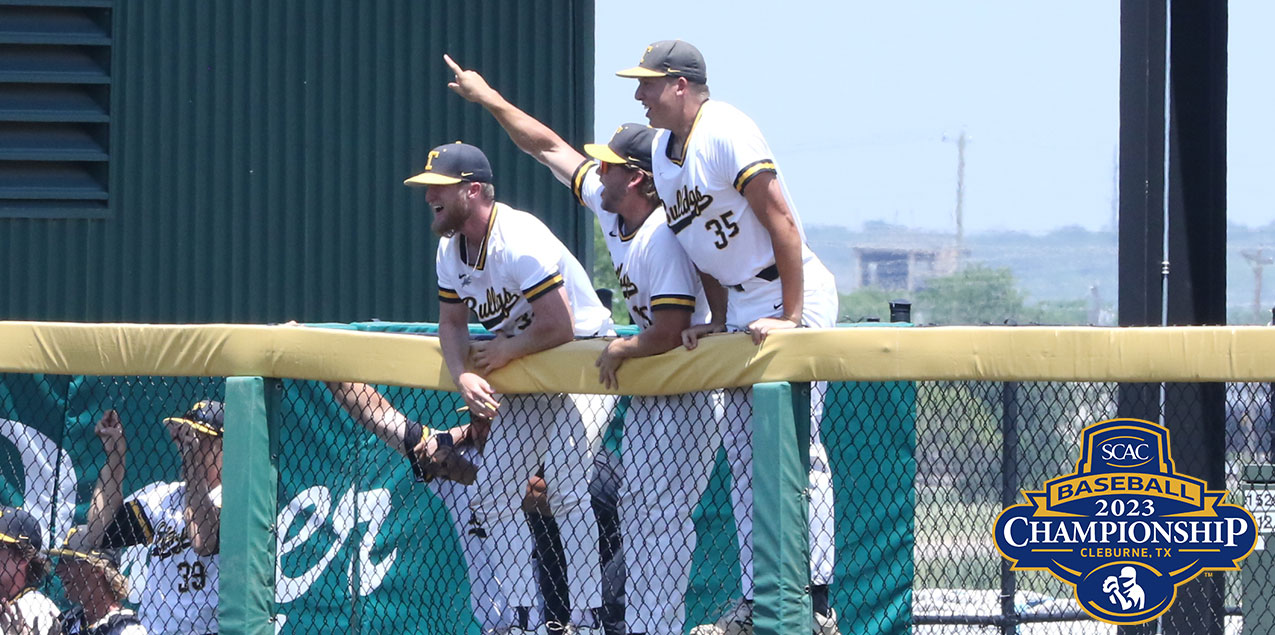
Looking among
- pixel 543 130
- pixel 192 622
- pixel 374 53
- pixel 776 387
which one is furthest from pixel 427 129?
pixel 776 387

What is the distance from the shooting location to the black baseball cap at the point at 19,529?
4.61 meters

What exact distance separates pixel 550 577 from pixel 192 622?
48.6 inches

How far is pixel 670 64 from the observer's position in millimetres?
4254

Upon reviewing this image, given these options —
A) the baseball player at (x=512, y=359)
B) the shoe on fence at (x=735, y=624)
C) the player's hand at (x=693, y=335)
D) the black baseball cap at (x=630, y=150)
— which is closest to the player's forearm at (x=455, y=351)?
the baseball player at (x=512, y=359)

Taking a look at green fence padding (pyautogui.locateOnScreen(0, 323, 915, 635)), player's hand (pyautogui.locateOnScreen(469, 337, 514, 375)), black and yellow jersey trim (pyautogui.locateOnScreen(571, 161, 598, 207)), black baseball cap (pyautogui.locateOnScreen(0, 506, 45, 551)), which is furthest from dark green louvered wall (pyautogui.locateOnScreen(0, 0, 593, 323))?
player's hand (pyautogui.locateOnScreen(469, 337, 514, 375))

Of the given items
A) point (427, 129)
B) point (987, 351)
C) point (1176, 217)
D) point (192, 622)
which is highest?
point (427, 129)

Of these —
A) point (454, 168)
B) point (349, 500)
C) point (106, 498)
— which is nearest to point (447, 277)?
point (454, 168)

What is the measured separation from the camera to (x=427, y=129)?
8.22 metres

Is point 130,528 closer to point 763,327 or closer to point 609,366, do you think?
point 609,366

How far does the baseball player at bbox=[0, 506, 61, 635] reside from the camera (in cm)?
445

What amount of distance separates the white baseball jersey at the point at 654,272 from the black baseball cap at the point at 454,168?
0.46 m

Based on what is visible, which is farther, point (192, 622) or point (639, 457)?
point (192, 622)

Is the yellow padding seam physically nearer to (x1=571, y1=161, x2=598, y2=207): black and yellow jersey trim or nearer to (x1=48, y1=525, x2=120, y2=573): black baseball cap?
(x1=48, y1=525, x2=120, y2=573): black baseball cap

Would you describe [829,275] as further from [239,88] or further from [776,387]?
[239,88]
